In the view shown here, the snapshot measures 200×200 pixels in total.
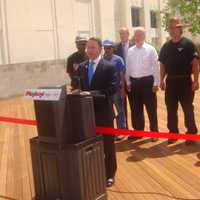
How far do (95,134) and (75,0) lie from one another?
25.6 metres

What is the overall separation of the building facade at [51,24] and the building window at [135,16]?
996 mm

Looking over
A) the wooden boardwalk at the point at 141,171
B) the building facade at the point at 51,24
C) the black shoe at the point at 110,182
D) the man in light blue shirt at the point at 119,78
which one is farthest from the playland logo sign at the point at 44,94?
the building facade at the point at 51,24

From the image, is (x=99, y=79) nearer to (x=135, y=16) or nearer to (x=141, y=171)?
(x=141, y=171)

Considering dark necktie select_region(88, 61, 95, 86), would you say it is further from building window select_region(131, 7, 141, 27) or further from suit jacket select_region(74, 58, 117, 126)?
building window select_region(131, 7, 141, 27)

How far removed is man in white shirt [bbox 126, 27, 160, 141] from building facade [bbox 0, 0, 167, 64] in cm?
1789

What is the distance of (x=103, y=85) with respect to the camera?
524 centimetres

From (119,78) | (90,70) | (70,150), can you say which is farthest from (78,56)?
(70,150)

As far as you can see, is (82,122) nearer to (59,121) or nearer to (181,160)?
(59,121)

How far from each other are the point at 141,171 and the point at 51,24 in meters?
21.9

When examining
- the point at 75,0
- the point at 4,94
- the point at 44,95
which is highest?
the point at 75,0

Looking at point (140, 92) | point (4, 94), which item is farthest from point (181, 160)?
point (4, 94)

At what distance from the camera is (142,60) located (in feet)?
23.9

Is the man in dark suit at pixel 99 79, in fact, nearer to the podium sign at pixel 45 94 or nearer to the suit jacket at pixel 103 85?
the suit jacket at pixel 103 85

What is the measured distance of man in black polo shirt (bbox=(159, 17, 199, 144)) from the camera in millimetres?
6805
